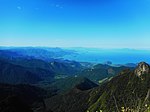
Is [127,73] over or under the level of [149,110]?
under

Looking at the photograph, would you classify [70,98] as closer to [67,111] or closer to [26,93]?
[67,111]

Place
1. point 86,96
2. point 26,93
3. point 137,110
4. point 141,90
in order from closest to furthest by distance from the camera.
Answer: point 137,110
point 141,90
point 86,96
point 26,93

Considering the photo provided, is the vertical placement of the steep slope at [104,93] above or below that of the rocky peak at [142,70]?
below

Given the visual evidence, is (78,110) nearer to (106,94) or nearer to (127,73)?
(106,94)

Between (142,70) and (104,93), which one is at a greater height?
(142,70)

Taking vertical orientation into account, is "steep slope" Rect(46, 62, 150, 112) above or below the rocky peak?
below

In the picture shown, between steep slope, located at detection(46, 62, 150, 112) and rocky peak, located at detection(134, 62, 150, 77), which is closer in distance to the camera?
steep slope, located at detection(46, 62, 150, 112)

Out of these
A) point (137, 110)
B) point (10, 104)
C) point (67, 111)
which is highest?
point (137, 110)

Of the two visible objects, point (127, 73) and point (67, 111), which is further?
point (127, 73)

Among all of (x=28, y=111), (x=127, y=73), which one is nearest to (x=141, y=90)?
(x=127, y=73)

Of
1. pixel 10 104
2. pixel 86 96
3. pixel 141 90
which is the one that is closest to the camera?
pixel 10 104

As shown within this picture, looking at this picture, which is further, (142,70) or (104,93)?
(142,70)
